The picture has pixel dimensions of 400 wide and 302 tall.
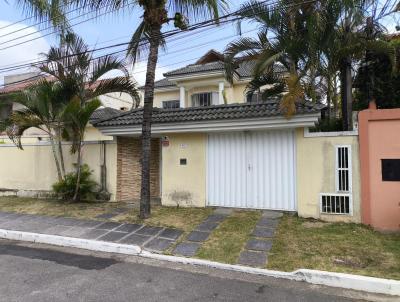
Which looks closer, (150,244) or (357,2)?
(150,244)

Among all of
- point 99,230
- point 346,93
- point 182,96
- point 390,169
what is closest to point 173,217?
point 99,230

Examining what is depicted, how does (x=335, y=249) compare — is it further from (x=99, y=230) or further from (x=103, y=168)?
(x=103, y=168)

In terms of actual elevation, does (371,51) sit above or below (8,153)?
above

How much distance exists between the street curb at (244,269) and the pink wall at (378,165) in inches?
121

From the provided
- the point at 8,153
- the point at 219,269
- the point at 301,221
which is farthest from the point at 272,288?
the point at 8,153

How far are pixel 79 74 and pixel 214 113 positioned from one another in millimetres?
4463

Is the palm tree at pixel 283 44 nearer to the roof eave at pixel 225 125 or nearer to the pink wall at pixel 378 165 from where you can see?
the roof eave at pixel 225 125

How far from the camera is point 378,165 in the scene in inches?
301

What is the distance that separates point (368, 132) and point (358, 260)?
3.18m

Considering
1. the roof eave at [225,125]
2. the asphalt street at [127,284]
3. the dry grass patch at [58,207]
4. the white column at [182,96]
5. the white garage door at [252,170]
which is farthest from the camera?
the white column at [182,96]

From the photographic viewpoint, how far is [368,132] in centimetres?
775

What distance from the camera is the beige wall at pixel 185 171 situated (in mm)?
9805

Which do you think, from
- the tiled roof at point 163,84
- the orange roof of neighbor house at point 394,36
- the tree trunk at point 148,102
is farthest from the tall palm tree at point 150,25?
the tiled roof at point 163,84

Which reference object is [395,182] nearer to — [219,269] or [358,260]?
[358,260]
